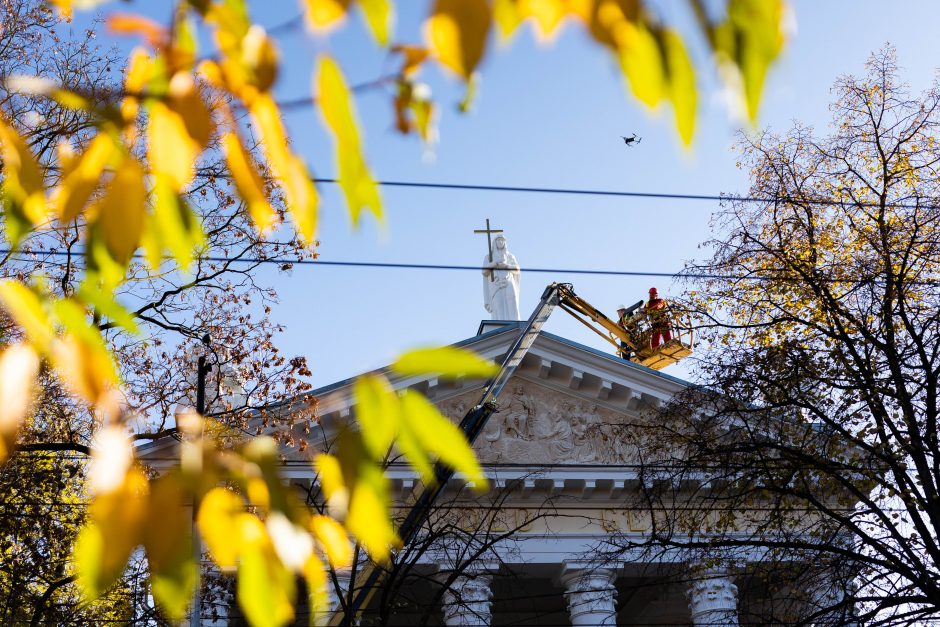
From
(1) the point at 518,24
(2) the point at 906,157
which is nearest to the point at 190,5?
(1) the point at 518,24

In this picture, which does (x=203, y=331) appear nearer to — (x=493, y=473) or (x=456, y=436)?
(x=493, y=473)

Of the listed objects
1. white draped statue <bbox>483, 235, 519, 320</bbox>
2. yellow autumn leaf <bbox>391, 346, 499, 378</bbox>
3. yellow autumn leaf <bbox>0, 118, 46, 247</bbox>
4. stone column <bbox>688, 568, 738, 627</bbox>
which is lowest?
yellow autumn leaf <bbox>391, 346, 499, 378</bbox>

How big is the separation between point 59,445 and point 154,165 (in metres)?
12.6

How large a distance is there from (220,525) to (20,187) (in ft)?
2.07

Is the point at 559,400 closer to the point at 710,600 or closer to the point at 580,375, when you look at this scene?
the point at 580,375

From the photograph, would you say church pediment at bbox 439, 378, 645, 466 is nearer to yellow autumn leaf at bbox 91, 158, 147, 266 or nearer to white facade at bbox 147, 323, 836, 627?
white facade at bbox 147, 323, 836, 627

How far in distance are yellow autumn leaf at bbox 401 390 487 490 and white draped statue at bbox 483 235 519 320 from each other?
962 inches

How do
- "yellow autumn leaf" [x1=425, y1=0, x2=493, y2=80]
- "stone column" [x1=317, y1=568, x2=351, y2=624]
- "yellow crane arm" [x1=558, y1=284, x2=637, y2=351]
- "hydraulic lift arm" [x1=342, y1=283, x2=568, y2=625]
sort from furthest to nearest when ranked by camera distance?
"yellow crane arm" [x1=558, y1=284, x2=637, y2=351], "hydraulic lift arm" [x1=342, y1=283, x2=568, y2=625], "stone column" [x1=317, y1=568, x2=351, y2=624], "yellow autumn leaf" [x1=425, y1=0, x2=493, y2=80]

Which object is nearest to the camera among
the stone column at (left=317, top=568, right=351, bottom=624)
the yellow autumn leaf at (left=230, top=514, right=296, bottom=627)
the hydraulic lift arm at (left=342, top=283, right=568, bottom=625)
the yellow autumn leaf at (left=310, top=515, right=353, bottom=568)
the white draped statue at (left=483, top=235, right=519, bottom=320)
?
the yellow autumn leaf at (left=230, top=514, right=296, bottom=627)

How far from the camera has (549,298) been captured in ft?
60.8

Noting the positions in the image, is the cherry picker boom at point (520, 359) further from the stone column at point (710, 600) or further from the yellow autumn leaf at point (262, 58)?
the yellow autumn leaf at point (262, 58)

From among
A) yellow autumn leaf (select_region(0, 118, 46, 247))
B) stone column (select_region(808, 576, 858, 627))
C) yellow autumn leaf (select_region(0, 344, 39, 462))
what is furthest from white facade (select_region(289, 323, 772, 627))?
yellow autumn leaf (select_region(0, 344, 39, 462))

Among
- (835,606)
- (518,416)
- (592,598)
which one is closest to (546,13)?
(835,606)

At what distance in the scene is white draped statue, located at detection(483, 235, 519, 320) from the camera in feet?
86.2
